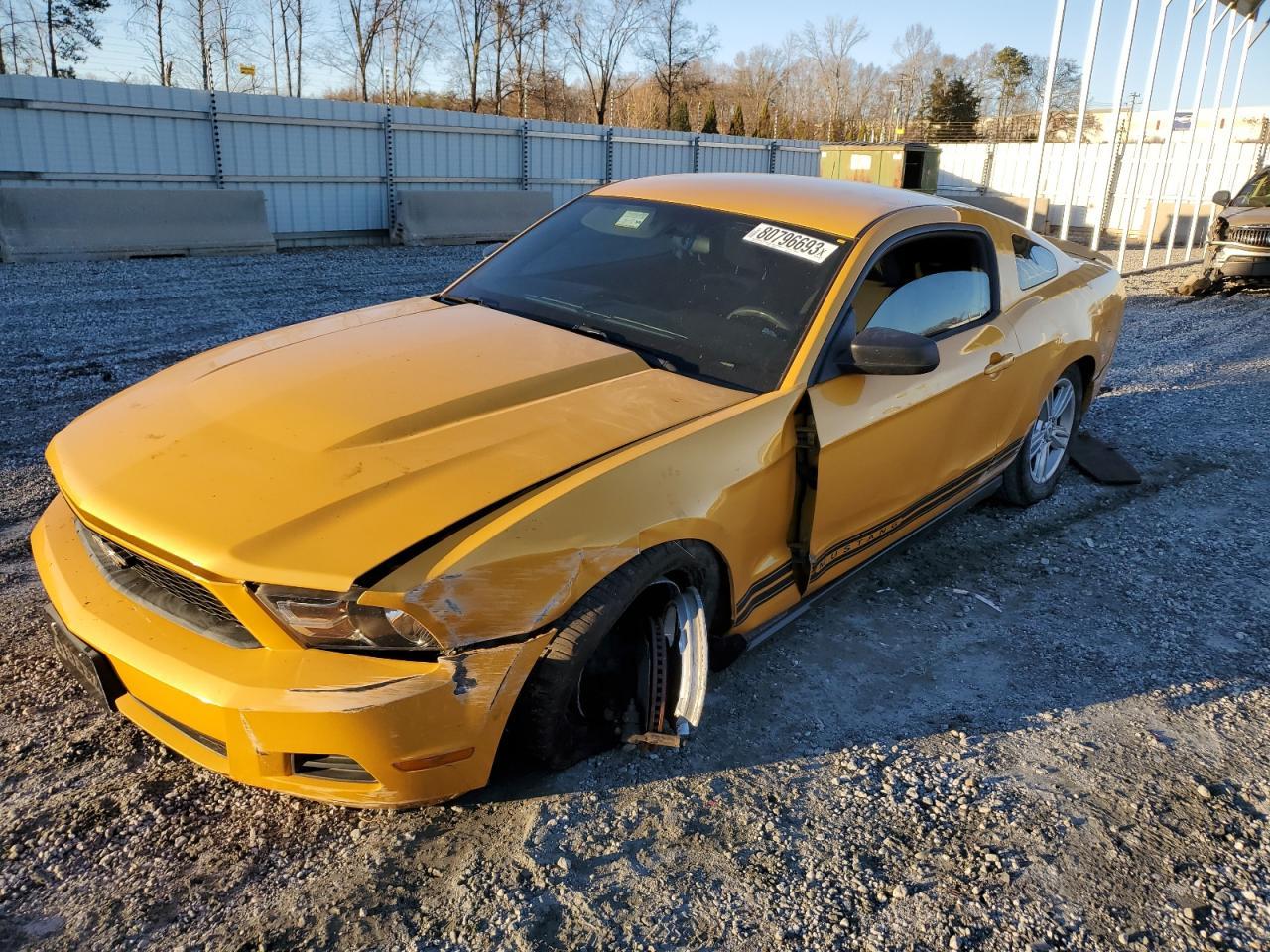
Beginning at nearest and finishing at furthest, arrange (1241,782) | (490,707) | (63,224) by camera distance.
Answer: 1. (490,707)
2. (1241,782)
3. (63,224)

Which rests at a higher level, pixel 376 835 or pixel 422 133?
pixel 422 133

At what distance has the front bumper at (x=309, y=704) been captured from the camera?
2072mm

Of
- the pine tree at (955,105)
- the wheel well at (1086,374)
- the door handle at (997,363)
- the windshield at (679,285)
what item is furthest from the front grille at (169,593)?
the pine tree at (955,105)

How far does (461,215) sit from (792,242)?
48.5ft

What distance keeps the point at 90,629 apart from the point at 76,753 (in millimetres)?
580

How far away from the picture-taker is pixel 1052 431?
16.3 ft

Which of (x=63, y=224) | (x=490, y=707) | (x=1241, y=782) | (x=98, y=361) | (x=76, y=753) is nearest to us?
(x=490, y=707)

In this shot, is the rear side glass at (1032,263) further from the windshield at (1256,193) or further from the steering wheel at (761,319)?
the windshield at (1256,193)

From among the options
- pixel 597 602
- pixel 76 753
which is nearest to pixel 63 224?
pixel 76 753

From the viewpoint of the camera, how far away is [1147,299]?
12875mm

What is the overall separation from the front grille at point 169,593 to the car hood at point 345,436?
0.11 meters

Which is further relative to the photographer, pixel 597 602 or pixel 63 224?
pixel 63 224

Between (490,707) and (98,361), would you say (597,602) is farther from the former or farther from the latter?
(98,361)

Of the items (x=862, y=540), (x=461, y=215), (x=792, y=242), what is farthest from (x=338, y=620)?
(x=461, y=215)
